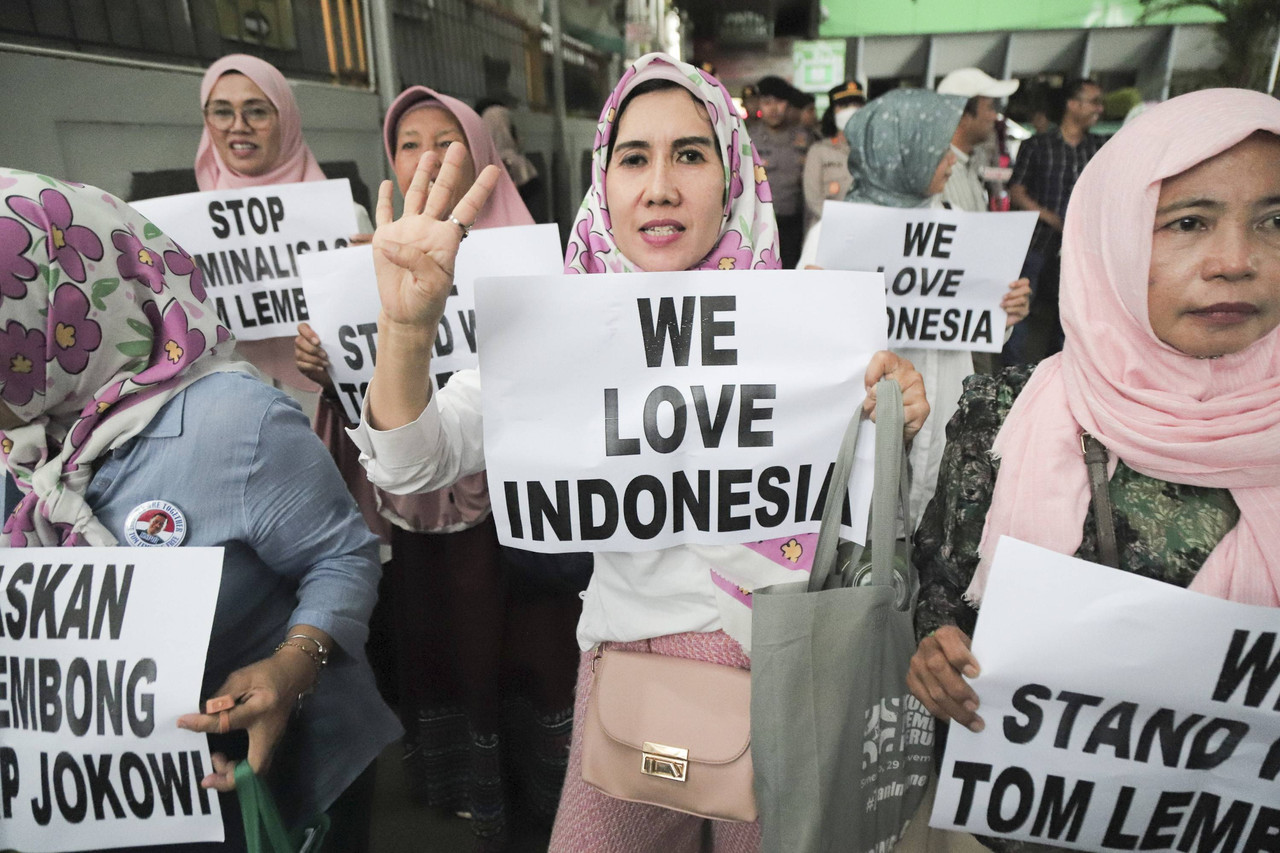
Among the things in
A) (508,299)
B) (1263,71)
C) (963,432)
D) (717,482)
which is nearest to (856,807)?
(717,482)

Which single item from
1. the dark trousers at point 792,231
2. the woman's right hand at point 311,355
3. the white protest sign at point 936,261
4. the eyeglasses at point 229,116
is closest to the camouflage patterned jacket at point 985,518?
the white protest sign at point 936,261

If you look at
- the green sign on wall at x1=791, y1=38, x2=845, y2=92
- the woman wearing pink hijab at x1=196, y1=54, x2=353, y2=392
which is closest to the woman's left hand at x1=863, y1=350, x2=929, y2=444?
the woman wearing pink hijab at x1=196, y1=54, x2=353, y2=392

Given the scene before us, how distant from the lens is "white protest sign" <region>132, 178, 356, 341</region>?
2379 millimetres

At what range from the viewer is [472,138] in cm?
263

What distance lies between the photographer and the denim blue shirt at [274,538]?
121cm

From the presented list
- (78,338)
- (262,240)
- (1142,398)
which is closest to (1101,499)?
(1142,398)

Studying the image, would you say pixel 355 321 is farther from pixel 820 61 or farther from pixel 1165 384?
pixel 820 61

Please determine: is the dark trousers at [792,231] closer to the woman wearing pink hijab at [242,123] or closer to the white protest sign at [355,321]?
the woman wearing pink hijab at [242,123]

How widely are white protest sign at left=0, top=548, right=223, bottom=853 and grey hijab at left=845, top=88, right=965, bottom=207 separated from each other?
2665mm

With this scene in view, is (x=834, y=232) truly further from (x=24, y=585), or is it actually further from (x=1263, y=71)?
(x=1263, y=71)

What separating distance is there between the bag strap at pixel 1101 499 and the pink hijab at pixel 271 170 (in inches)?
86.2

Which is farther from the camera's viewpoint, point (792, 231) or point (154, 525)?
point (792, 231)

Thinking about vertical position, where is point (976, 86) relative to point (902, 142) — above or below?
above

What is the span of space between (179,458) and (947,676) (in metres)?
1.25
